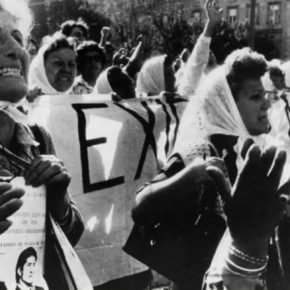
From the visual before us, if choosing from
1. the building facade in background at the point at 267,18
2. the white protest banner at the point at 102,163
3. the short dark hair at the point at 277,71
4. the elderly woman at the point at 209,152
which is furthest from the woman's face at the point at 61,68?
the building facade in background at the point at 267,18

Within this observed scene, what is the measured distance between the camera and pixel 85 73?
19.2 feet

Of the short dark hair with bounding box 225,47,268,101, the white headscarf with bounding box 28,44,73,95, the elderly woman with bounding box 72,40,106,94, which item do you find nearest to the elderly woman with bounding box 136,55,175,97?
the white headscarf with bounding box 28,44,73,95

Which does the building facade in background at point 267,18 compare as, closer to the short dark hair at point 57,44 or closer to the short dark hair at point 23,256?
the short dark hair at point 57,44

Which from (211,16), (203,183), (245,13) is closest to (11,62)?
(203,183)

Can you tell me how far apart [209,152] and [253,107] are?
12.2 inches

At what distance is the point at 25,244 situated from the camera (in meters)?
1.87

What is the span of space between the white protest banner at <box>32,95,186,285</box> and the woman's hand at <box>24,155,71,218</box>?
1.95 m

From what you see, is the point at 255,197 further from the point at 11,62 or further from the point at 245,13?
the point at 245,13

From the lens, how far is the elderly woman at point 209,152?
2336mm

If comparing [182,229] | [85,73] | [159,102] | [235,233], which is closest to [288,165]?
[182,229]

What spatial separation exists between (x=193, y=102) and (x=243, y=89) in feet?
0.66

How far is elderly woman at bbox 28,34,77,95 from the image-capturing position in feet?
14.8

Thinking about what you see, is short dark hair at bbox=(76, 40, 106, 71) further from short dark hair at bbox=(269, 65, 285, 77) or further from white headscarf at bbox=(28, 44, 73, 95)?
short dark hair at bbox=(269, 65, 285, 77)

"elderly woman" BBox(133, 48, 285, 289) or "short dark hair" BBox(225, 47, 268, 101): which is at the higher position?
"short dark hair" BBox(225, 47, 268, 101)
